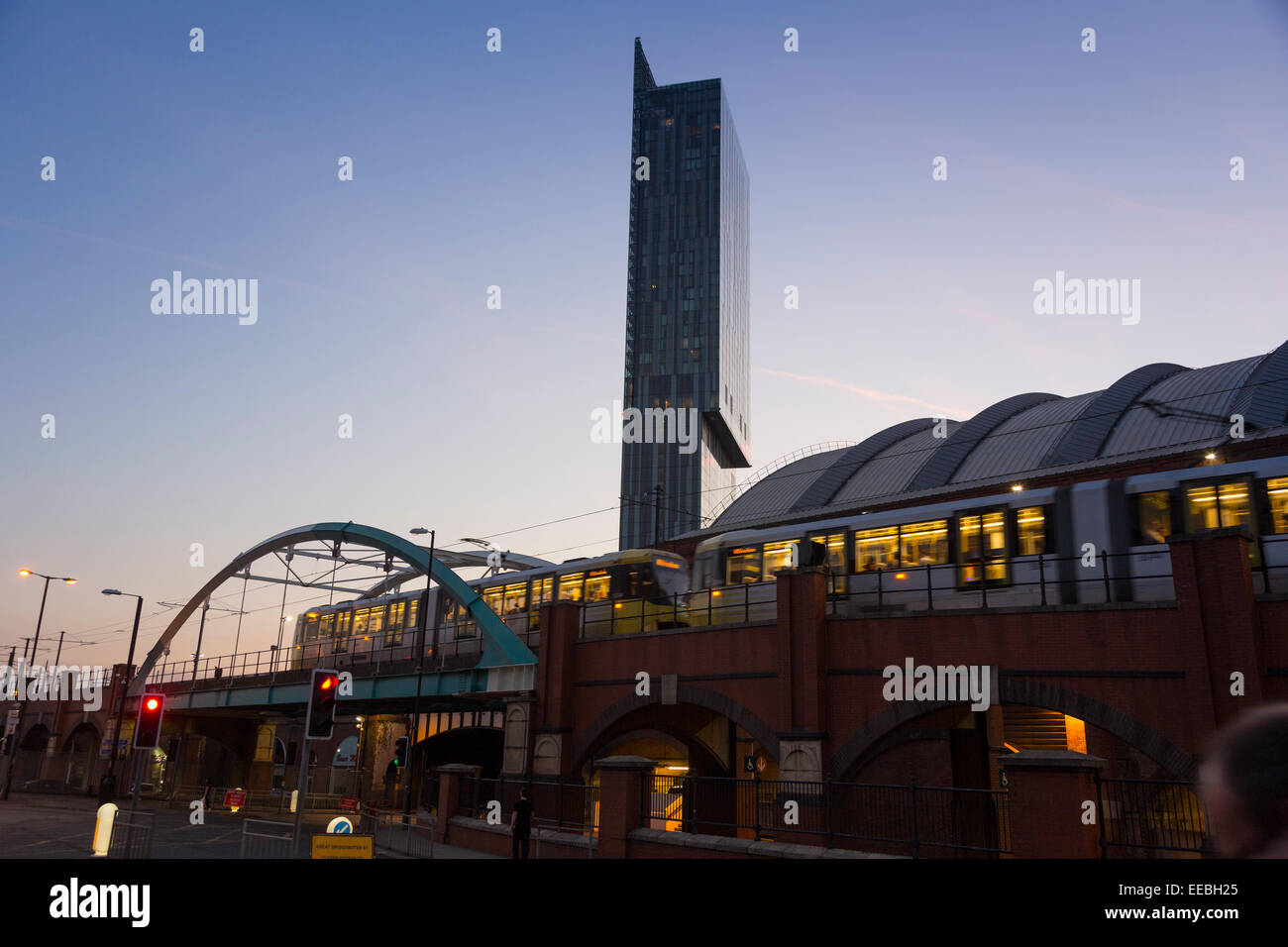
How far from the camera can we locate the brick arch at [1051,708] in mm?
16906

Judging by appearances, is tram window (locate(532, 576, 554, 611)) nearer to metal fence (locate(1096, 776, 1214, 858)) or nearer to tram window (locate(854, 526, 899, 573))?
tram window (locate(854, 526, 899, 573))

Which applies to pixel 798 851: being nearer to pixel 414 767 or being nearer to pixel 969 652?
pixel 969 652

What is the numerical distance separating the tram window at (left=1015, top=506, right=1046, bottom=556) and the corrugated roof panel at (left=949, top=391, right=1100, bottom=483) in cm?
1363

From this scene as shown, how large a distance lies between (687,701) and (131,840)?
45.9 feet

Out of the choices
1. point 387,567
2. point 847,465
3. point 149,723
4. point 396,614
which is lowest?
point 149,723

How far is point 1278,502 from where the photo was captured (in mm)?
20156

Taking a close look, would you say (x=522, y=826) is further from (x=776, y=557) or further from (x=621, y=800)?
(x=776, y=557)

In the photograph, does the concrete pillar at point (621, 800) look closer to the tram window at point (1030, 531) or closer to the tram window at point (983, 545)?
the tram window at point (983, 545)

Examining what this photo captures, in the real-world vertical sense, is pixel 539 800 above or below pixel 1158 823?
below

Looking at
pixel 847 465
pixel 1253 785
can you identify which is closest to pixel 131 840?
pixel 1253 785

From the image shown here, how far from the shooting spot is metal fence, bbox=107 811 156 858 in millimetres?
19531

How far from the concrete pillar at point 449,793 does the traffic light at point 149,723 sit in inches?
382

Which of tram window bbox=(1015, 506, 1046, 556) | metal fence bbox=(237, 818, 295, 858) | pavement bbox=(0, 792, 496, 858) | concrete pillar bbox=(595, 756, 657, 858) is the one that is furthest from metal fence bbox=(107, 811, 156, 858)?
tram window bbox=(1015, 506, 1046, 556)

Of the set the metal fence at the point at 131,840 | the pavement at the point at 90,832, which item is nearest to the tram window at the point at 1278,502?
the pavement at the point at 90,832
